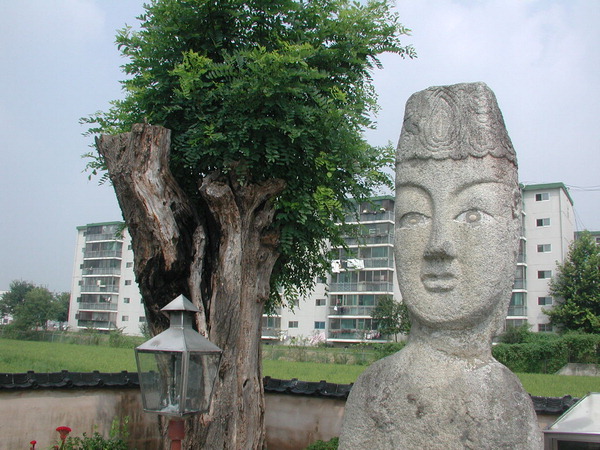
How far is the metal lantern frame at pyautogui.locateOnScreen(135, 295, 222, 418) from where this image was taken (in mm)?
3559

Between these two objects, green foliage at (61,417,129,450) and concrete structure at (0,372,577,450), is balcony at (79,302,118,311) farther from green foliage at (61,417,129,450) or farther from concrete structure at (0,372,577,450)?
green foliage at (61,417,129,450)

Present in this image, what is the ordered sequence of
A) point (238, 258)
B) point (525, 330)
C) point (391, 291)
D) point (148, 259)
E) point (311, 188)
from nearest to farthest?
1. point (148, 259)
2. point (238, 258)
3. point (311, 188)
4. point (525, 330)
5. point (391, 291)

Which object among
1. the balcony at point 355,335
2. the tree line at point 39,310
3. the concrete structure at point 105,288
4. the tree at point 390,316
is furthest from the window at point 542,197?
the tree line at point 39,310

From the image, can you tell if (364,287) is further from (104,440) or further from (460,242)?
(460,242)

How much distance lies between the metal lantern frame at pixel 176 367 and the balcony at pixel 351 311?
33160mm

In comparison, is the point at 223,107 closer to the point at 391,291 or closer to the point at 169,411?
the point at 169,411

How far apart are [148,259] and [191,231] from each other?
0.90 meters

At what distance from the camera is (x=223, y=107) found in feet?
23.8

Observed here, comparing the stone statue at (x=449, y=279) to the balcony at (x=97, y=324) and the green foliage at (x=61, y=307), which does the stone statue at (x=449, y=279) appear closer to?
the balcony at (x=97, y=324)

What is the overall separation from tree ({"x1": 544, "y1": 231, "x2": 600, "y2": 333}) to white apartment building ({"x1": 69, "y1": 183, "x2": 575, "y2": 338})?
2278 millimetres

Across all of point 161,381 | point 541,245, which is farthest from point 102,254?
point 161,381

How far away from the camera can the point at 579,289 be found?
91.7ft

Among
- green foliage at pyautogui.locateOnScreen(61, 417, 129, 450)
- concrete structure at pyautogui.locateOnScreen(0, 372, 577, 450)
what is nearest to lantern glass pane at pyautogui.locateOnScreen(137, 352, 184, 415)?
green foliage at pyautogui.locateOnScreen(61, 417, 129, 450)

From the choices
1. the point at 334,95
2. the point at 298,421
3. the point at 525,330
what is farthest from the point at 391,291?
the point at 334,95
